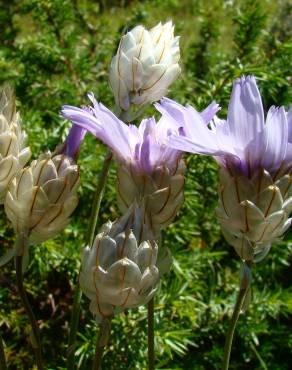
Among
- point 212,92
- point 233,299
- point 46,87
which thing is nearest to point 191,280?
point 233,299

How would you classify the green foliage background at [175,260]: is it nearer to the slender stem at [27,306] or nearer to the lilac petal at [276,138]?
the slender stem at [27,306]

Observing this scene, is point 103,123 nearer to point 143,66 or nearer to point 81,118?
point 81,118

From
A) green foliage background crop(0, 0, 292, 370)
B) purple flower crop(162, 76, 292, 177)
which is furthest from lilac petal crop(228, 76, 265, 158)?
green foliage background crop(0, 0, 292, 370)

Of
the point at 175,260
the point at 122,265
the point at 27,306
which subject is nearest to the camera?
the point at 122,265

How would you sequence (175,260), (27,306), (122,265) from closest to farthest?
(122,265), (27,306), (175,260)

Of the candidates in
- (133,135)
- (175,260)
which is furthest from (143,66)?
(175,260)

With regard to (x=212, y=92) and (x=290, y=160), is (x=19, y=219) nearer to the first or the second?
(x=290, y=160)
